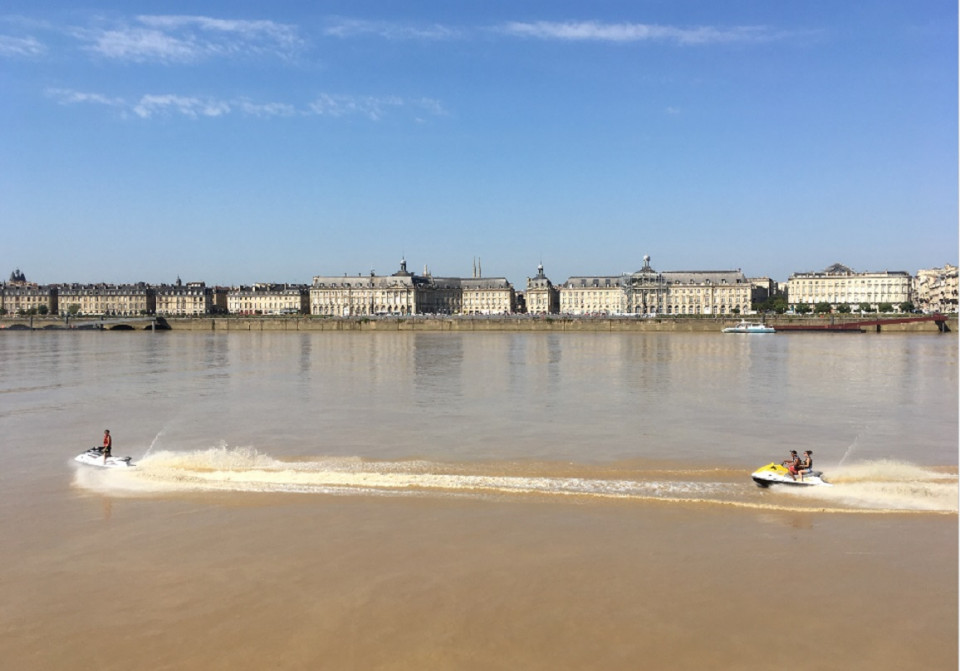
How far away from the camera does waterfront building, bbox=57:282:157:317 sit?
14550cm

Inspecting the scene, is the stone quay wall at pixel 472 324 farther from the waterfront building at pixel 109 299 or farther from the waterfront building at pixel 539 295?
the waterfront building at pixel 539 295

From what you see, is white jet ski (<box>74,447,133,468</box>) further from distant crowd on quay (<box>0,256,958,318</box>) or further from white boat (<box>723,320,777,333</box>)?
distant crowd on quay (<box>0,256,958,318</box>)

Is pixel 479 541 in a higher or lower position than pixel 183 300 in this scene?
lower

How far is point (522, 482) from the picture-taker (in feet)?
45.7

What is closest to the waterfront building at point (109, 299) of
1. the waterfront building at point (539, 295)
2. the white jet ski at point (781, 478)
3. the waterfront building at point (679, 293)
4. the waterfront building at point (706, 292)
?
the waterfront building at point (539, 295)

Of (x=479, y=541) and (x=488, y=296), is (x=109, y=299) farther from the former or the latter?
(x=479, y=541)

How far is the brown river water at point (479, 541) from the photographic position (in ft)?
25.6

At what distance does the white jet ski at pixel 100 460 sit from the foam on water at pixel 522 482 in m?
0.18

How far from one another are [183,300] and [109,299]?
13.5 meters

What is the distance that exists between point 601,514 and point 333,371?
28.4 meters

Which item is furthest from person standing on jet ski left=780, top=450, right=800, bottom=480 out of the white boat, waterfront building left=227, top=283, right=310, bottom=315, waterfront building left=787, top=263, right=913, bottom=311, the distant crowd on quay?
waterfront building left=227, top=283, right=310, bottom=315

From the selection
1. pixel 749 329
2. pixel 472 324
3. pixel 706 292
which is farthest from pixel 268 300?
pixel 749 329

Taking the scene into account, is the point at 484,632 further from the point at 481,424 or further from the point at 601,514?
the point at 481,424

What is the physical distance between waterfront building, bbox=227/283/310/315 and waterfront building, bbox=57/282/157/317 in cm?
1584
